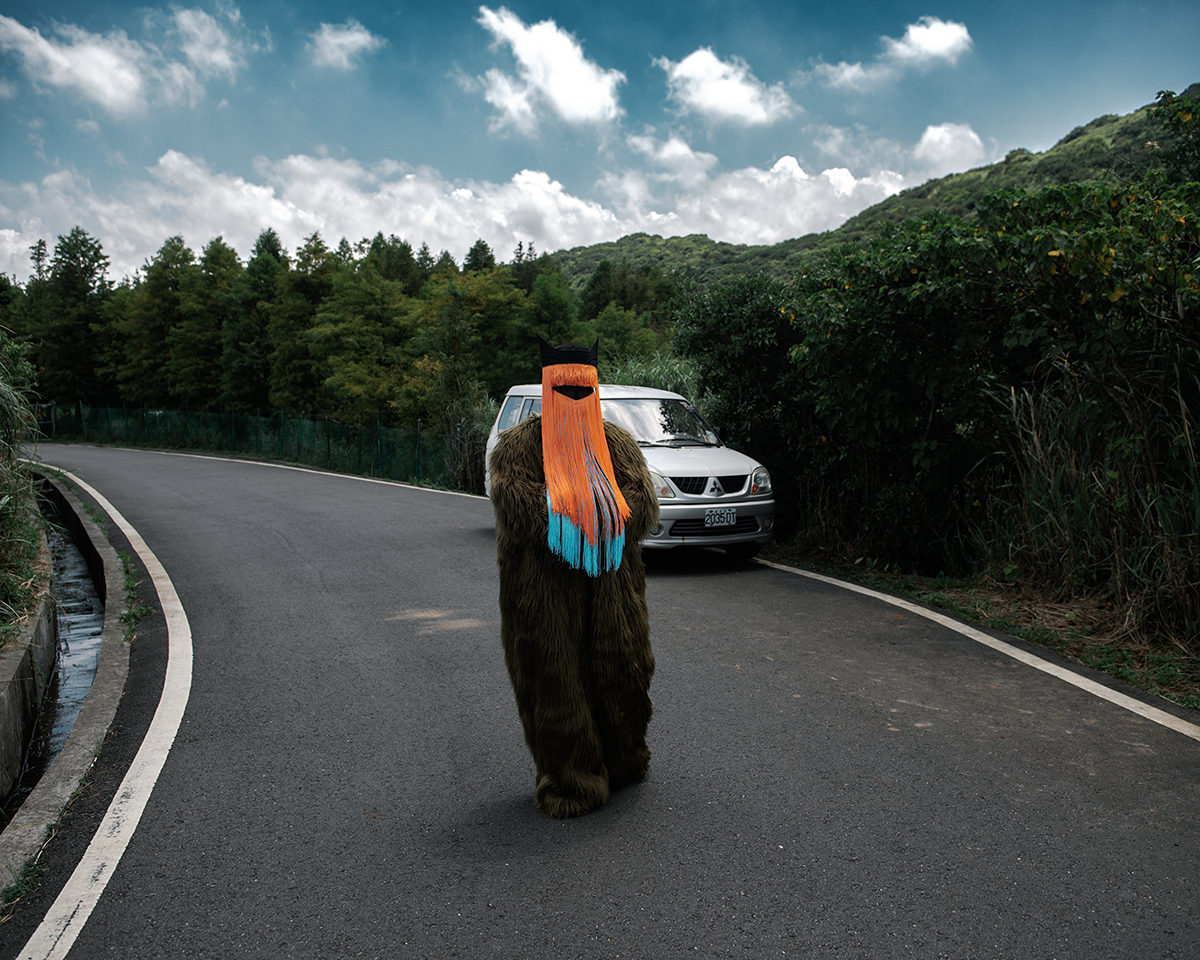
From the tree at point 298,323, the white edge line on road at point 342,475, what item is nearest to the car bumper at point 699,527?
the white edge line on road at point 342,475

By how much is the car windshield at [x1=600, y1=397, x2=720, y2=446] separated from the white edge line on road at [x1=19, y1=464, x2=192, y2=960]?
4795 millimetres

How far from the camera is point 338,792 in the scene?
395 cm

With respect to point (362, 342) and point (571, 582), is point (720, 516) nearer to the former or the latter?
point (571, 582)

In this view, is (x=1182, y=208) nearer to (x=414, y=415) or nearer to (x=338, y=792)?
(x=338, y=792)

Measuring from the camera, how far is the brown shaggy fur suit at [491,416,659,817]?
11.6ft

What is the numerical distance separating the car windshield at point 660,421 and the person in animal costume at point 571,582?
5.67m

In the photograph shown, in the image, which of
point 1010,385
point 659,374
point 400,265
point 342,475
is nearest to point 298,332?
point 342,475

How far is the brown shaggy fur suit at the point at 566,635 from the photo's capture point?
11.6 ft

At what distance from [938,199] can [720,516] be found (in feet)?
165

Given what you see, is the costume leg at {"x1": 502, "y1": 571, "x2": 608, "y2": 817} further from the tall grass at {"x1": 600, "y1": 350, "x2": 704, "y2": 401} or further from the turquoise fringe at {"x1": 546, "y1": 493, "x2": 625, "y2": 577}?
the tall grass at {"x1": 600, "y1": 350, "x2": 704, "y2": 401}

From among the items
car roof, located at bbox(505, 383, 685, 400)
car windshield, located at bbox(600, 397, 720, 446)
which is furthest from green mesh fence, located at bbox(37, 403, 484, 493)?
car windshield, located at bbox(600, 397, 720, 446)

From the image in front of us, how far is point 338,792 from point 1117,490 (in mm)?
5479

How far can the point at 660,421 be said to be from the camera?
9.80 metres

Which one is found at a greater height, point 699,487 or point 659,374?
point 659,374
